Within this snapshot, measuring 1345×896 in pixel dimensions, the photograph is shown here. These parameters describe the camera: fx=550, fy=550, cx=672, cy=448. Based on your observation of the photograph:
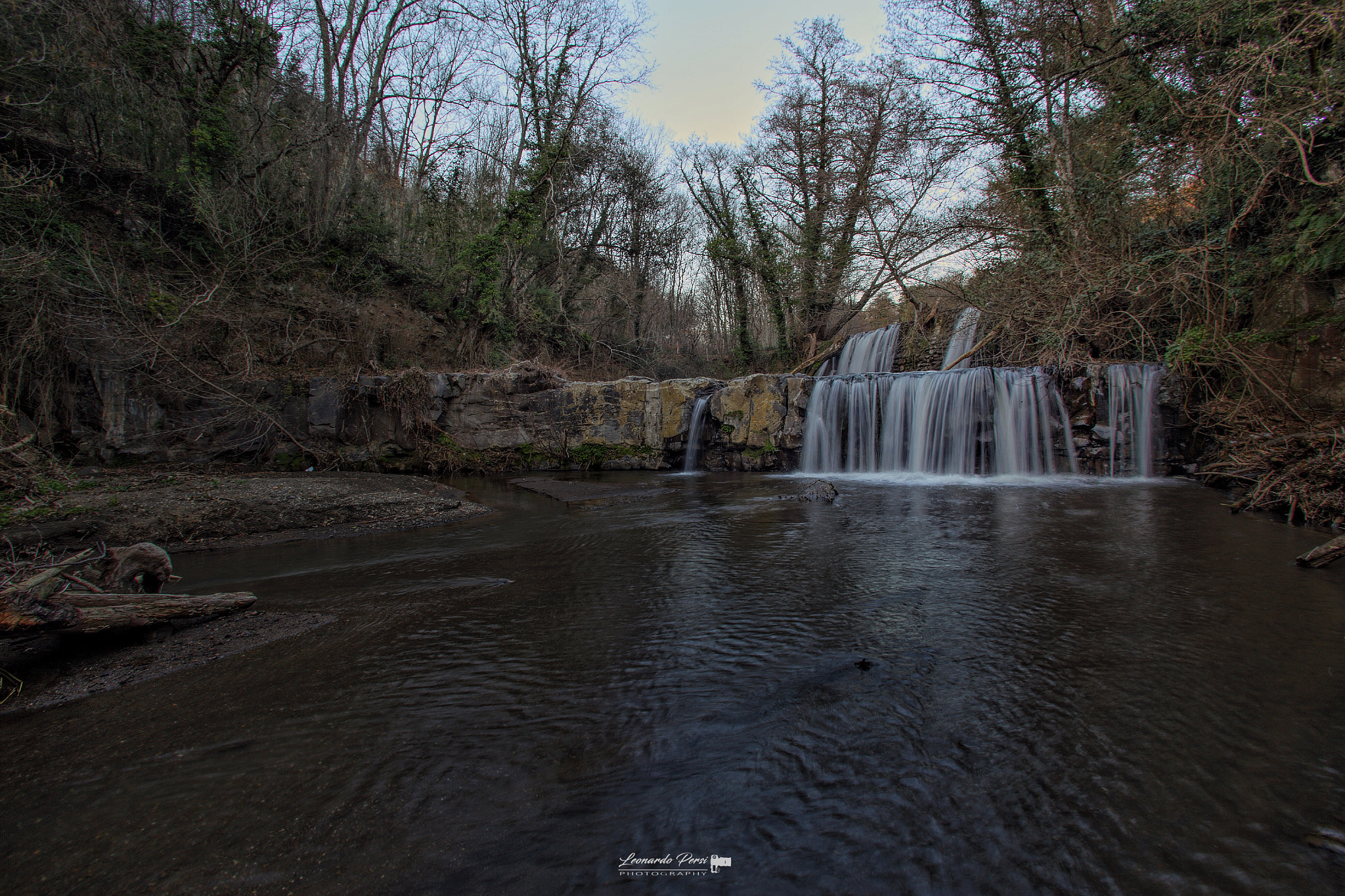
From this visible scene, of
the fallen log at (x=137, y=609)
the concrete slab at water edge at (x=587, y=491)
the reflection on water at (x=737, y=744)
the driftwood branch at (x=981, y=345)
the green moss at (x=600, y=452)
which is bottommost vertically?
the reflection on water at (x=737, y=744)

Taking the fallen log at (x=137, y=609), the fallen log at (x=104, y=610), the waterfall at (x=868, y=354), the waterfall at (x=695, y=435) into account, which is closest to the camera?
the fallen log at (x=104, y=610)

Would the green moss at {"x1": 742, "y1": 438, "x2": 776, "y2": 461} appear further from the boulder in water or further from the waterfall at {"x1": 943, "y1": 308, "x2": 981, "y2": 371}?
the waterfall at {"x1": 943, "y1": 308, "x2": 981, "y2": 371}

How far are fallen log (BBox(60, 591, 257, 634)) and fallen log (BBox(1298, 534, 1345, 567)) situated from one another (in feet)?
23.1

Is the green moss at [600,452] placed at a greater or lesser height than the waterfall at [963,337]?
lesser

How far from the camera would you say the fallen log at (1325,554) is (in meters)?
3.71

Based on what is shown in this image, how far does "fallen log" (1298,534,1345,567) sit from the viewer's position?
146 inches

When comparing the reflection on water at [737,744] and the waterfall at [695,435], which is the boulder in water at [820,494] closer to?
the reflection on water at [737,744]

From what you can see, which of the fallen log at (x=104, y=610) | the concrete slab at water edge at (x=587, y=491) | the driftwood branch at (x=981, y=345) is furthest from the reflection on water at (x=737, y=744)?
the driftwood branch at (x=981, y=345)

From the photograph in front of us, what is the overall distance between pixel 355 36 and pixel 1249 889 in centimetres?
2259

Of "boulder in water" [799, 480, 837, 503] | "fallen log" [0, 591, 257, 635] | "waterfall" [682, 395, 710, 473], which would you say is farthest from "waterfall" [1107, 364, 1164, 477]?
"fallen log" [0, 591, 257, 635]

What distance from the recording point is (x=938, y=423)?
9953 millimetres

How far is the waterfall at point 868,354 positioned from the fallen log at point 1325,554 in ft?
34.2

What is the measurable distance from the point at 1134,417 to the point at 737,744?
9766 mm

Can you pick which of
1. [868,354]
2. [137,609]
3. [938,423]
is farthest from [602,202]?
[137,609]
